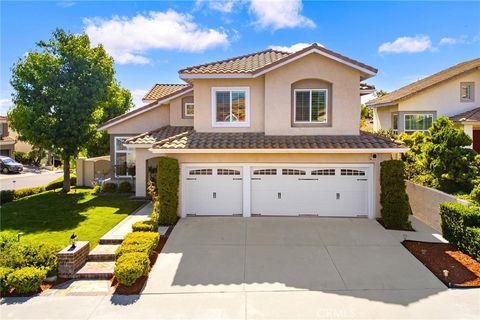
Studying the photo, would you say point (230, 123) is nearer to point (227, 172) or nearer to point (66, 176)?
point (227, 172)

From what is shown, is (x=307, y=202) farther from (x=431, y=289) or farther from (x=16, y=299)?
(x=16, y=299)

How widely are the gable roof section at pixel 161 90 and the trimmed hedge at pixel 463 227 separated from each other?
16581 mm

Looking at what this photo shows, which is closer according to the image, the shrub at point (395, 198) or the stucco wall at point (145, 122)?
the shrub at point (395, 198)

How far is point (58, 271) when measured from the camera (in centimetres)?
913

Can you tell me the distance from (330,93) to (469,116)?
509 inches

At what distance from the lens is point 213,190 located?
14.3m

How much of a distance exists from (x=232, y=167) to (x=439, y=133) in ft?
28.9

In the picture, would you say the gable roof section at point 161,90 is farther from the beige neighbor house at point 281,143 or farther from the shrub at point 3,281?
the shrub at point 3,281

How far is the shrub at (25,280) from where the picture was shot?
26.9ft

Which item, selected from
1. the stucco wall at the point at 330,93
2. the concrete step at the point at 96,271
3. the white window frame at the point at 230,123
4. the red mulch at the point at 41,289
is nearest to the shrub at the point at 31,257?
the red mulch at the point at 41,289

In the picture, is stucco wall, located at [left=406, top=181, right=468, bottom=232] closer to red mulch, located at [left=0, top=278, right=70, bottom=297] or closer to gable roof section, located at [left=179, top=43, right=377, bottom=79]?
gable roof section, located at [left=179, top=43, right=377, bottom=79]

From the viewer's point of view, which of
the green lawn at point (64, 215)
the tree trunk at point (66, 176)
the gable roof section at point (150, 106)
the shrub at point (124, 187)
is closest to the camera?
the green lawn at point (64, 215)

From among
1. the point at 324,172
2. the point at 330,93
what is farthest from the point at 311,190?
the point at 330,93

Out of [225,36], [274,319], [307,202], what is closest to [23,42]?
[225,36]
